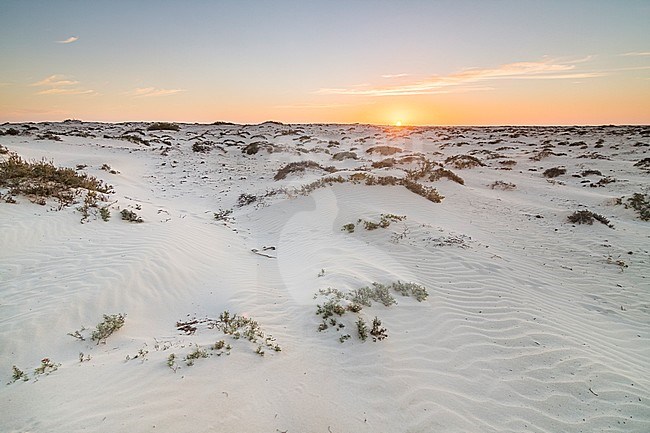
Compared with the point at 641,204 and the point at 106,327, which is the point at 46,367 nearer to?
the point at 106,327

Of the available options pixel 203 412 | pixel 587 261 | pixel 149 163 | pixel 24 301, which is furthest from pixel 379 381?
pixel 149 163

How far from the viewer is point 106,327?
477 centimetres

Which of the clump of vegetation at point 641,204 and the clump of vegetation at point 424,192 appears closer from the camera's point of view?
the clump of vegetation at point 641,204

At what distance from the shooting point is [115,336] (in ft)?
15.7

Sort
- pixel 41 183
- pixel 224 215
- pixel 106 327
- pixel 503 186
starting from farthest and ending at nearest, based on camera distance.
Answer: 1. pixel 503 186
2. pixel 224 215
3. pixel 41 183
4. pixel 106 327

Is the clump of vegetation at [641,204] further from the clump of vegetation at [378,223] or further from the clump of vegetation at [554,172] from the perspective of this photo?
the clump of vegetation at [378,223]

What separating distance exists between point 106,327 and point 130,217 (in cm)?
532

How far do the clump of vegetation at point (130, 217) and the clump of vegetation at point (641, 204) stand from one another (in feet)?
53.6

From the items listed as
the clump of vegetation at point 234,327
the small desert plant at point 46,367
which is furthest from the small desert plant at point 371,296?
the small desert plant at point 46,367

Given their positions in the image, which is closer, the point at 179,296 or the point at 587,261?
the point at 179,296

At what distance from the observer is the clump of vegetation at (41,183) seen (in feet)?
30.2

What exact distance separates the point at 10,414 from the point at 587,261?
36.4ft

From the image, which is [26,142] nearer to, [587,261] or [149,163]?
[149,163]

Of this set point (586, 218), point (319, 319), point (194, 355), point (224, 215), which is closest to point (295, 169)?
point (224, 215)
